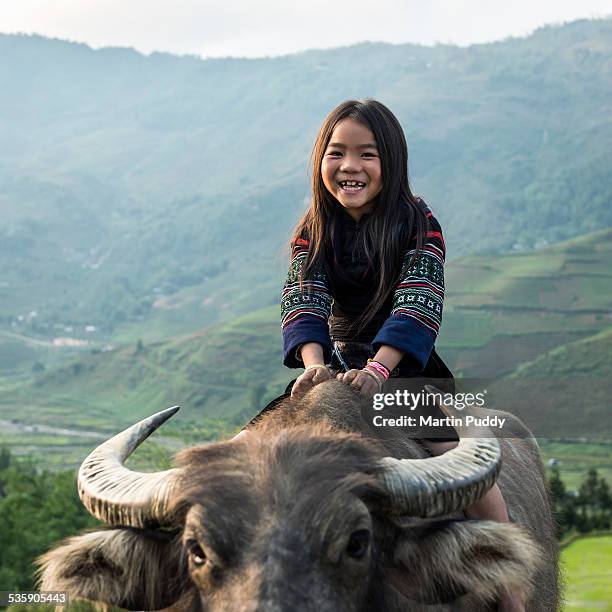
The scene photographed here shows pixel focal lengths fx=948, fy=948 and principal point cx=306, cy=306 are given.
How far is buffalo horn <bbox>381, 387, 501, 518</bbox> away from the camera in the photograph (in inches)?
182

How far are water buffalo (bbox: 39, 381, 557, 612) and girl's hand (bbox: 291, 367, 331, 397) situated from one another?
48cm

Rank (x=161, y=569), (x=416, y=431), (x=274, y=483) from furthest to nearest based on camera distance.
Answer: (x=416, y=431) < (x=161, y=569) < (x=274, y=483)

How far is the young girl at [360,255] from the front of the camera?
6.08 m

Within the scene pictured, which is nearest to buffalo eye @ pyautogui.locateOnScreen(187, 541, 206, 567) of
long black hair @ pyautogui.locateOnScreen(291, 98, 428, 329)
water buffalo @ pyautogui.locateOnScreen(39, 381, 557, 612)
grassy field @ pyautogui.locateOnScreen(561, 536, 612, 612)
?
water buffalo @ pyautogui.locateOnScreen(39, 381, 557, 612)

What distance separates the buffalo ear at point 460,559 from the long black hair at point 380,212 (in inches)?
71.1

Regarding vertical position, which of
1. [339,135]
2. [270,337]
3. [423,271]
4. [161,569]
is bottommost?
[161,569]

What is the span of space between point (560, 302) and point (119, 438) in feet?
475

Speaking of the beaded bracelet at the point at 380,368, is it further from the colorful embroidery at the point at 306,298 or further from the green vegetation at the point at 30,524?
the green vegetation at the point at 30,524

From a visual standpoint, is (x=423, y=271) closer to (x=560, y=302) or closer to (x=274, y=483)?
(x=274, y=483)

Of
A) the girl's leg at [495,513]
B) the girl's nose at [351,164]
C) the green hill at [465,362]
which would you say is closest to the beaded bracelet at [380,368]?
the girl's leg at [495,513]

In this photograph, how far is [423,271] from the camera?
6055 millimetres

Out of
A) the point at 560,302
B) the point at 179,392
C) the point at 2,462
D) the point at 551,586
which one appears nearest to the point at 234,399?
the point at 179,392

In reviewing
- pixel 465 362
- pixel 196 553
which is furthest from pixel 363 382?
pixel 465 362

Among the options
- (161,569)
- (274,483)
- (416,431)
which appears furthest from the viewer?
(416,431)
